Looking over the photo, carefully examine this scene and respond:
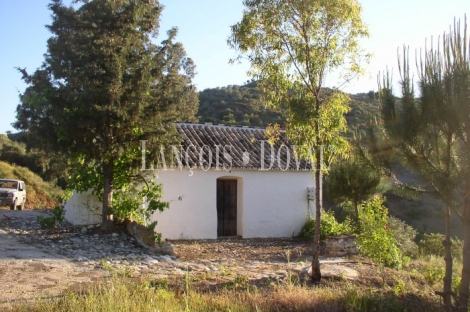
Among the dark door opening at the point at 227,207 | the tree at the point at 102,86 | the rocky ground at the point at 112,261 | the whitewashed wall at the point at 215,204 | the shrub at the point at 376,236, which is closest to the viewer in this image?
the rocky ground at the point at 112,261

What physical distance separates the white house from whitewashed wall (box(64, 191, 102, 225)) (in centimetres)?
4

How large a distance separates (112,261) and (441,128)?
7115 millimetres

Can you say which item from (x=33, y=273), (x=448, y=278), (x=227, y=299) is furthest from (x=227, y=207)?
(x=448, y=278)

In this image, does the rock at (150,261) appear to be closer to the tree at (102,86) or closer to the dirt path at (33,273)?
the dirt path at (33,273)

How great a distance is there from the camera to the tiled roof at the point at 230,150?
16.4m

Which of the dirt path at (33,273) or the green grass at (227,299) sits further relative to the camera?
the dirt path at (33,273)

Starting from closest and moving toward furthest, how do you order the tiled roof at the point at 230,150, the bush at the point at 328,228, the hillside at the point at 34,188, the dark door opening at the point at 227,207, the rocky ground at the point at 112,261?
the rocky ground at the point at 112,261 < the bush at the point at 328,228 < the tiled roof at the point at 230,150 < the dark door opening at the point at 227,207 < the hillside at the point at 34,188

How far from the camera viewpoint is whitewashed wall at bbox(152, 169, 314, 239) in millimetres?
15516

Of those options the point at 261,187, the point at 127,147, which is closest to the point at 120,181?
the point at 127,147

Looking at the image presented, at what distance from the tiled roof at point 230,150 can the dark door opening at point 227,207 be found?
1.02m

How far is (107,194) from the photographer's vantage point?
516 inches

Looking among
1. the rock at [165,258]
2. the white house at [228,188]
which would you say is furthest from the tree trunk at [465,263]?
the white house at [228,188]

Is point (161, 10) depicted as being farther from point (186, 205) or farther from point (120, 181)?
point (186, 205)

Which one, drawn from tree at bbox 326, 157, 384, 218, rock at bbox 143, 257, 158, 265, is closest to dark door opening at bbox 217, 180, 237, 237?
tree at bbox 326, 157, 384, 218
